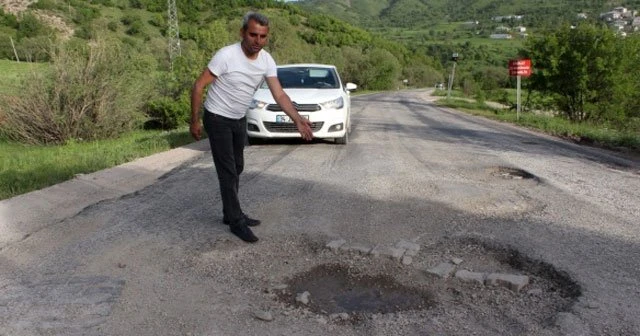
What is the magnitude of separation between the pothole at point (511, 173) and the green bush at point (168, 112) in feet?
36.9

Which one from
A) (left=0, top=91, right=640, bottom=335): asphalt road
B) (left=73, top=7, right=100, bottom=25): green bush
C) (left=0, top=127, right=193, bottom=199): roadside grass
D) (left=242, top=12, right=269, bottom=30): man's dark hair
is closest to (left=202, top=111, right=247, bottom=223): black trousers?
(left=0, top=91, right=640, bottom=335): asphalt road

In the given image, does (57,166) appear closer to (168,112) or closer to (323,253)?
(323,253)

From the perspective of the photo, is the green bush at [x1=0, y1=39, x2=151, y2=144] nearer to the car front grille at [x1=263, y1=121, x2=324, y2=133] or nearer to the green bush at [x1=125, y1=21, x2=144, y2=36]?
the car front grille at [x1=263, y1=121, x2=324, y2=133]

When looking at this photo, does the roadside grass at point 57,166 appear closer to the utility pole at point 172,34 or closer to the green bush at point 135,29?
the utility pole at point 172,34

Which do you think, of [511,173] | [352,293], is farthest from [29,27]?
[352,293]

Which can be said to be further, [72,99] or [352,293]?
[72,99]

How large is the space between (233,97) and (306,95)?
523 cm

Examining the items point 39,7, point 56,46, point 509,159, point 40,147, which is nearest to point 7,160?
point 40,147

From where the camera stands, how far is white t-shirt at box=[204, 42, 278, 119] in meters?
4.02

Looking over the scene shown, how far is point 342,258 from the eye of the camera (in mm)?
3752

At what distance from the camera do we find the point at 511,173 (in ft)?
23.4

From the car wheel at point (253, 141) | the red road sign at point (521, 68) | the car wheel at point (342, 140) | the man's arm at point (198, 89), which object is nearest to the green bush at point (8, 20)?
the red road sign at point (521, 68)

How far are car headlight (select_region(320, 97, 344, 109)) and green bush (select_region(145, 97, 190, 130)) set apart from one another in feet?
26.7

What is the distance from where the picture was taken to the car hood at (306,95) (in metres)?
9.06
